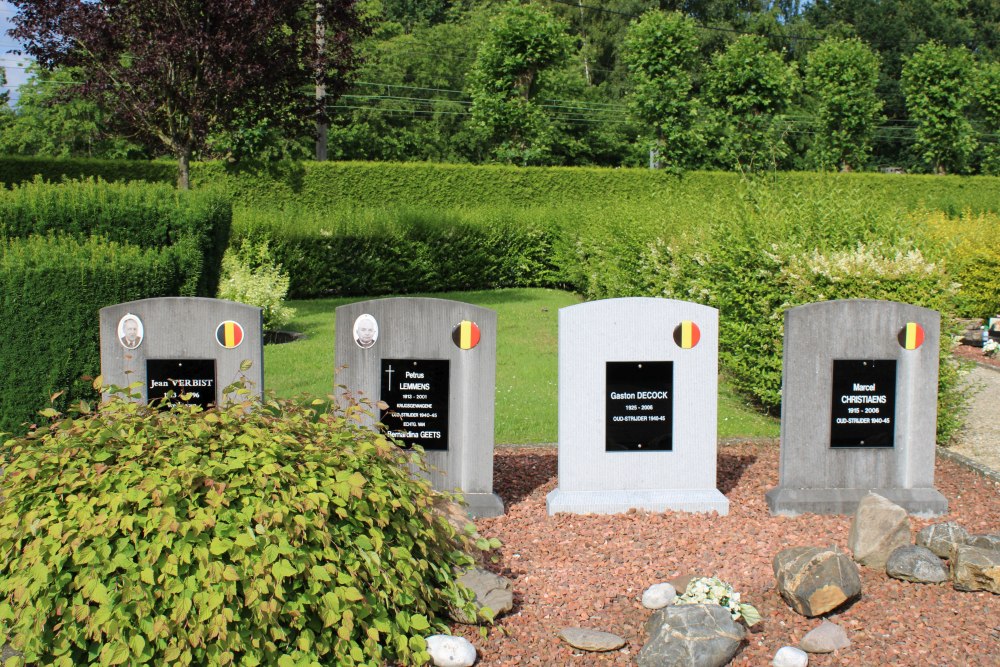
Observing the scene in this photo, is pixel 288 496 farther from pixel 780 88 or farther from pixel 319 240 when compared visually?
pixel 780 88

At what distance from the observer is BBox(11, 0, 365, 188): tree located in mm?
14562

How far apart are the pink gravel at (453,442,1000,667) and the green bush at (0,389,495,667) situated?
0.55 m

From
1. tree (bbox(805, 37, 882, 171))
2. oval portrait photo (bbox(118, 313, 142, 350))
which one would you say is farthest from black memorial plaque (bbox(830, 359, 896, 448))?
tree (bbox(805, 37, 882, 171))

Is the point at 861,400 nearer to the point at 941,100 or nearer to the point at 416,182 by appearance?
the point at 416,182

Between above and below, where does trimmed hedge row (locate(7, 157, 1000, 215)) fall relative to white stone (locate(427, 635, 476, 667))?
above

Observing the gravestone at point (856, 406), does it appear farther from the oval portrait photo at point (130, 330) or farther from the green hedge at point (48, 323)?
the green hedge at point (48, 323)

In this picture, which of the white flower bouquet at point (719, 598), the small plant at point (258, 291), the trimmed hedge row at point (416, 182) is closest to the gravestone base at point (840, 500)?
the white flower bouquet at point (719, 598)

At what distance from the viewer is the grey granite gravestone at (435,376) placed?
18.7 ft

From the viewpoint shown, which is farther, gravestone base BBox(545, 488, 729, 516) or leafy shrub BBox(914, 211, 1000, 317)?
leafy shrub BBox(914, 211, 1000, 317)

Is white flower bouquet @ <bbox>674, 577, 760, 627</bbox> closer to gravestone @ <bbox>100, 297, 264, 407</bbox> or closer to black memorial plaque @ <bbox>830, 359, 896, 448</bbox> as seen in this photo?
black memorial plaque @ <bbox>830, 359, 896, 448</bbox>

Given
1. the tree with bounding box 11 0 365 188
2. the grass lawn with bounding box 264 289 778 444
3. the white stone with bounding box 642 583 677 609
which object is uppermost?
the tree with bounding box 11 0 365 188

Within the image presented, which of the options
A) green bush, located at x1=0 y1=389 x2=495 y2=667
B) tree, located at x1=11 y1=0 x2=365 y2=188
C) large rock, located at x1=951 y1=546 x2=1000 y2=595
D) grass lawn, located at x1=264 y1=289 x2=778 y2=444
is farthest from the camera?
tree, located at x1=11 y1=0 x2=365 y2=188

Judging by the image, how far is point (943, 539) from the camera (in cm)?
496

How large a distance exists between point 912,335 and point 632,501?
197 centimetres
